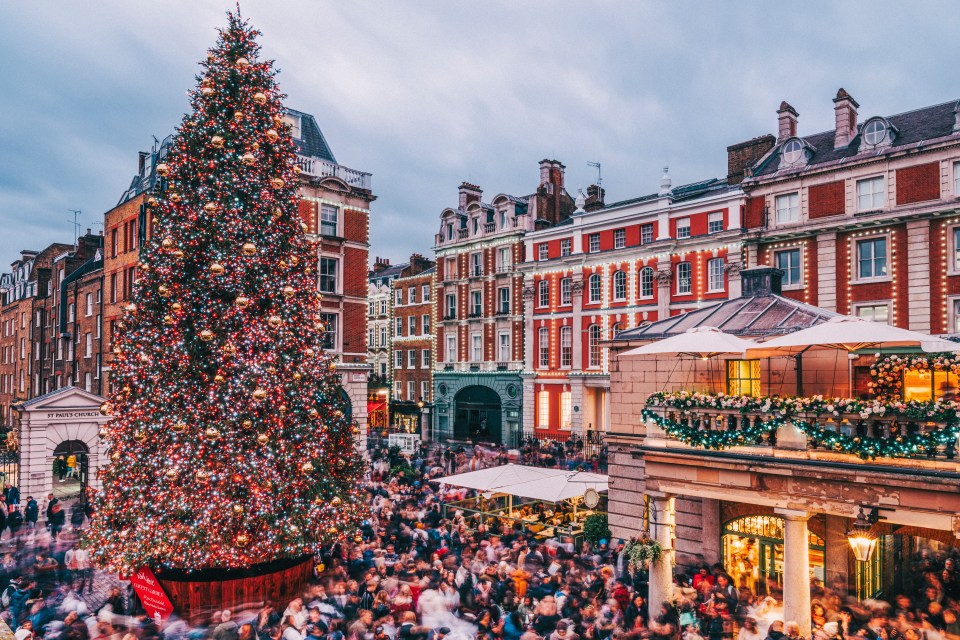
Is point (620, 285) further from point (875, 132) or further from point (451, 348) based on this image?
point (875, 132)

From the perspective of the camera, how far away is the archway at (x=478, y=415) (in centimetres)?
4572

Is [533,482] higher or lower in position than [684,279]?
lower

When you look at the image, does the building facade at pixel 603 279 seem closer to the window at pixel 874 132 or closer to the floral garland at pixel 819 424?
the window at pixel 874 132

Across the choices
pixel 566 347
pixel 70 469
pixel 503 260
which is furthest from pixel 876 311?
pixel 70 469

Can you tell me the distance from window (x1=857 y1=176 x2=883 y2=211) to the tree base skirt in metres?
28.8

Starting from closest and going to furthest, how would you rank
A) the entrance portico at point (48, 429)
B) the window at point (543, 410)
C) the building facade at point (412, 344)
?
the entrance portico at point (48, 429), the window at point (543, 410), the building facade at point (412, 344)

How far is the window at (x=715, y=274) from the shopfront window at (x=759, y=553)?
22.6 meters

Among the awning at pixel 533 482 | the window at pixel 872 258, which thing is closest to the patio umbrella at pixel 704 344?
the awning at pixel 533 482

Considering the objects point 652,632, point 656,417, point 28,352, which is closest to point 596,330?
point 656,417

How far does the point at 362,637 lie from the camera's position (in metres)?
10.5

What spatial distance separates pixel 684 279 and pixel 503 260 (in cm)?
1331

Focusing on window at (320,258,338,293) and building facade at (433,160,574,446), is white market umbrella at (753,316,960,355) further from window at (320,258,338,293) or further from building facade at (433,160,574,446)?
building facade at (433,160,574,446)

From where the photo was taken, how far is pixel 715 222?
3550 cm

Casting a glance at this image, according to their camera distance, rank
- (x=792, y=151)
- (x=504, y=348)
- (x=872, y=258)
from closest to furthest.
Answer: (x=872, y=258) < (x=792, y=151) < (x=504, y=348)
